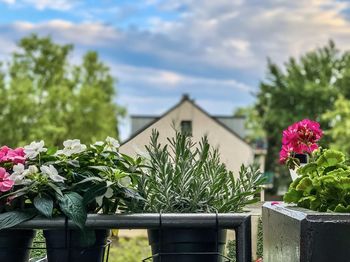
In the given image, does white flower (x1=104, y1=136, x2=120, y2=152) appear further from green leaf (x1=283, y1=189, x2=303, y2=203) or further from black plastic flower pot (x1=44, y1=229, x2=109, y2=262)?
green leaf (x1=283, y1=189, x2=303, y2=203)

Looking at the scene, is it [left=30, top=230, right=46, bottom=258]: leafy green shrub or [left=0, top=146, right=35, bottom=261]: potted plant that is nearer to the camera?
[left=0, top=146, right=35, bottom=261]: potted plant

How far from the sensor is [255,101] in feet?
87.0

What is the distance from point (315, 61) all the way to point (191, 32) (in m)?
10.0

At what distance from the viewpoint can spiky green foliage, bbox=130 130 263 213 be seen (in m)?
1.33

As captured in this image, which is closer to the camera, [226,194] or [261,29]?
[226,194]

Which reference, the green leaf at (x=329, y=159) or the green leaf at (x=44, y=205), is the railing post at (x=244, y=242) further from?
the green leaf at (x=44, y=205)

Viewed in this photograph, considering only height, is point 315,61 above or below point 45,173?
above

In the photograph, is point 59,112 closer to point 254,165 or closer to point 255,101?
point 255,101

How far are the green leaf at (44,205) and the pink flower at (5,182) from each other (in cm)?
7

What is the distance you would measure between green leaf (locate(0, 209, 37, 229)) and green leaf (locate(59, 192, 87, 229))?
79 millimetres

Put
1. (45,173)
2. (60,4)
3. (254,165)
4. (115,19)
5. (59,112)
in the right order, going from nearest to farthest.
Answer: (45,173), (254,165), (59,112), (60,4), (115,19)

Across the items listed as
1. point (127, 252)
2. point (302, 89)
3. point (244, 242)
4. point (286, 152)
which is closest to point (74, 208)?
point (244, 242)

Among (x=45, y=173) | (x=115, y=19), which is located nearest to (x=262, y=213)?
(x=45, y=173)

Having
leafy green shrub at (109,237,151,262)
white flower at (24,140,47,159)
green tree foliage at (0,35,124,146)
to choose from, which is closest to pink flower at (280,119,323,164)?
white flower at (24,140,47,159)
